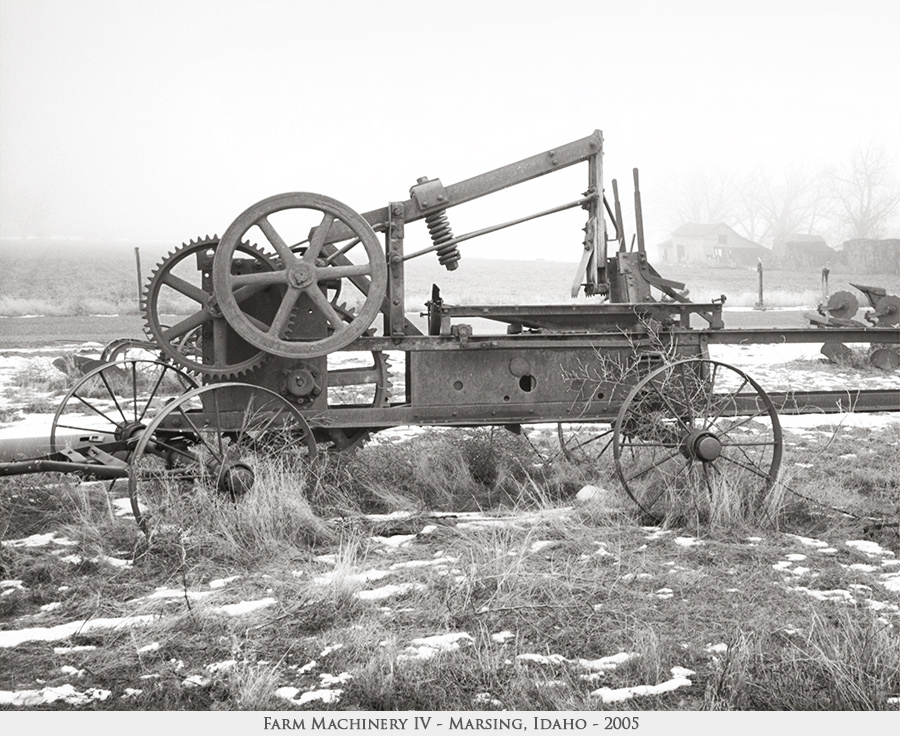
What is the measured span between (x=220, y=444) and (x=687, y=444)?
295 centimetres

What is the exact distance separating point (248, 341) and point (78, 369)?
6.35 meters

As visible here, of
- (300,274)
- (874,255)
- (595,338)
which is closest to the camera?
(300,274)

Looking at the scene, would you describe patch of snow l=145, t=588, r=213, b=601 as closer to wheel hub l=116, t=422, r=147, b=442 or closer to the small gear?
wheel hub l=116, t=422, r=147, b=442

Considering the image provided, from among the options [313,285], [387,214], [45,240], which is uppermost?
[45,240]

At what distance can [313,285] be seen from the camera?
18.9 feet

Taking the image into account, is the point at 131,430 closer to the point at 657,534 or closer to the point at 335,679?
the point at 335,679

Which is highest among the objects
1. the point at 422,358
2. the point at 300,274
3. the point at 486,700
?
the point at 300,274

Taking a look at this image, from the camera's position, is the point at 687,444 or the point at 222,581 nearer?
the point at 222,581

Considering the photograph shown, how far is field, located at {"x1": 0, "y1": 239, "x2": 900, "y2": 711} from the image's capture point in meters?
3.49

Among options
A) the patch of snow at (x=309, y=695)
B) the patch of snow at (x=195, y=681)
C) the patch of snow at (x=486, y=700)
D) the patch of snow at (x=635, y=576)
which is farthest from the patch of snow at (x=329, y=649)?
the patch of snow at (x=635, y=576)

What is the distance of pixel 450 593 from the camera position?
4.45 metres

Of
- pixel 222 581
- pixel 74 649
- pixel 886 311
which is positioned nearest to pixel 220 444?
pixel 222 581

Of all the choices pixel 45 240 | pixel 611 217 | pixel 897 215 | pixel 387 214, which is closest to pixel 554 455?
pixel 611 217

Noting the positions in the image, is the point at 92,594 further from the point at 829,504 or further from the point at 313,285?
the point at 829,504
